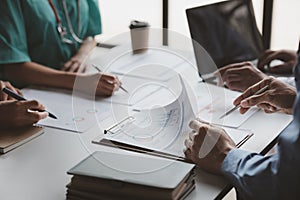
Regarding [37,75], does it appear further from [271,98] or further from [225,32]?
[271,98]

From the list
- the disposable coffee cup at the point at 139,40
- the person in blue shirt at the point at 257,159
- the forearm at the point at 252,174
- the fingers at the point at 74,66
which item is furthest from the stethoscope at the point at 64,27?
the forearm at the point at 252,174

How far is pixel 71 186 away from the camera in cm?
120

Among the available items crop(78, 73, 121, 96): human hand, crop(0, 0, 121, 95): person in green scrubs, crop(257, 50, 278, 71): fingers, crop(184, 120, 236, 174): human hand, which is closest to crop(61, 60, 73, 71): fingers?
crop(0, 0, 121, 95): person in green scrubs

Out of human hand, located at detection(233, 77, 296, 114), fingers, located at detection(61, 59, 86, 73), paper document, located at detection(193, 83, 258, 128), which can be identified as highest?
human hand, located at detection(233, 77, 296, 114)

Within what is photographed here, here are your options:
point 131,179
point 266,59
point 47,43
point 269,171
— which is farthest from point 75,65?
point 269,171

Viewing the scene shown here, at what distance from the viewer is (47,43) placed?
2.11m

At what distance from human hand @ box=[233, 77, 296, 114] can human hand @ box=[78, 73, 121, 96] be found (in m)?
0.42

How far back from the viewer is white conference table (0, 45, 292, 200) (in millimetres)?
1229

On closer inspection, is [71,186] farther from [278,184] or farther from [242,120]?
[242,120]

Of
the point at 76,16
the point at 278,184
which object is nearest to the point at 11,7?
the point at 76,16

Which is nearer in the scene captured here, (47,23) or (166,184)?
(166,184)

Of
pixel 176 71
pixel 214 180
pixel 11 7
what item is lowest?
pixel 214 180

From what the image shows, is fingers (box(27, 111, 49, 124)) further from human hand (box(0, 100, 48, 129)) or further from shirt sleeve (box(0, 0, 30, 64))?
shirt sleeve (box(0, 0, 30, 64))

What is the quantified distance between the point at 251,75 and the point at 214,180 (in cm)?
63
